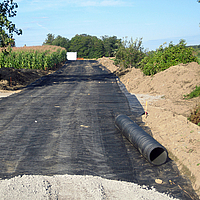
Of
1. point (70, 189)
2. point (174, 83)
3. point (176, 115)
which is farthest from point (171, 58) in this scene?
point (70, 189)

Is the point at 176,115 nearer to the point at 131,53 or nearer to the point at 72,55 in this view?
the point at 131,53

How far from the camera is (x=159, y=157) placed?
7.61m

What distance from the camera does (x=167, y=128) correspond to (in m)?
9.80

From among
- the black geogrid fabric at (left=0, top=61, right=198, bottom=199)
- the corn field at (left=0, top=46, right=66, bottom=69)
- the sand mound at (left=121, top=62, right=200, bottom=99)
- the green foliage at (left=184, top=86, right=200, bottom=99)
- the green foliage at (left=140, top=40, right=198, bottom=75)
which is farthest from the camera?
the corn field at (left=0, top=46, right=66, bottom=69)

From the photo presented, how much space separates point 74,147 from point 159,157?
2.97 m

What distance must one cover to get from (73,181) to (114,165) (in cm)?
151

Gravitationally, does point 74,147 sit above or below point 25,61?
below

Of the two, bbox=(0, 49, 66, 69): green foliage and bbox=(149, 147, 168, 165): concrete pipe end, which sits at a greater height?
bbox=(0, 49, 66, 69): green foliage

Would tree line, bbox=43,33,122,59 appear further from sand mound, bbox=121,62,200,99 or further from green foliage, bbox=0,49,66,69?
sand mound, bbox=121,62,200,99

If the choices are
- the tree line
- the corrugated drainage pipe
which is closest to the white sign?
the tree line

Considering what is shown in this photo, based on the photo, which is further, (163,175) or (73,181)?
(163,175)

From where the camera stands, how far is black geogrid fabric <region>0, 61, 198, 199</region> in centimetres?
673

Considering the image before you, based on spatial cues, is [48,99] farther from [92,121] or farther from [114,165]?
[114,165]

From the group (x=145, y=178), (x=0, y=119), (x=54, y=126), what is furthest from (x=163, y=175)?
(x=0, y=119)
